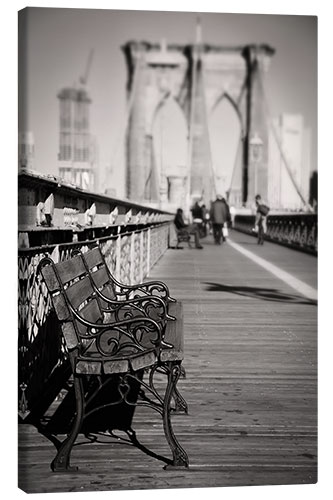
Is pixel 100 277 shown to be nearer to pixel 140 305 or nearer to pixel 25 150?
pixel 140 305

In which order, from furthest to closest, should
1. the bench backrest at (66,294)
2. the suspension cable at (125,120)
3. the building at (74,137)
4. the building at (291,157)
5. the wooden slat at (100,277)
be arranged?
the suspension cable at (125,120) < the building at (291,157) < the wooden slat at (100,277) < the building at (74,137) < the bench backrest at (66,294)

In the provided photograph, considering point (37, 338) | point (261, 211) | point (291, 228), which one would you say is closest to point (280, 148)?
point (261, 211)

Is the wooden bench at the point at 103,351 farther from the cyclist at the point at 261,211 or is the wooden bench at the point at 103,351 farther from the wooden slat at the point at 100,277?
the cyclist at the point at 261,211

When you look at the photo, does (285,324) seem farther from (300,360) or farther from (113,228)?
(113,228)

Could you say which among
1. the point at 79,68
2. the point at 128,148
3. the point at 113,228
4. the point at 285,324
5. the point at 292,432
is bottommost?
the point at 292,432

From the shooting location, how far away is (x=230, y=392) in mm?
4230

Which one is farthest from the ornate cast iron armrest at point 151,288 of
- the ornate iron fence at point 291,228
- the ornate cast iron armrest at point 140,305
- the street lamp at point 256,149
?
the street lamp at point 256,149

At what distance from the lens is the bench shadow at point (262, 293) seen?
4547 mm

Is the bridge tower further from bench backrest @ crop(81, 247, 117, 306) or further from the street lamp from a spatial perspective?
bench backrest @ crop(81, 247, 117, 306)

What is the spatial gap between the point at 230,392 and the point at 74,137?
1.43 m

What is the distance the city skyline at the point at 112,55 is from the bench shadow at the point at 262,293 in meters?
0.80

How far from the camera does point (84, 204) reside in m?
5.08
